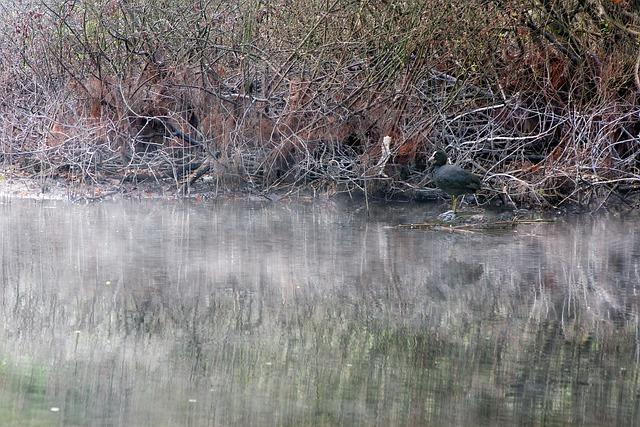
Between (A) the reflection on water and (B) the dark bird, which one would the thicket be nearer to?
(B) the dark bird

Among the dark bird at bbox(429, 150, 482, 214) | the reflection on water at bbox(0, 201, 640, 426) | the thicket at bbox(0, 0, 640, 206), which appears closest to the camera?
the reflection on water at bbox(0, 201, 640, 426)

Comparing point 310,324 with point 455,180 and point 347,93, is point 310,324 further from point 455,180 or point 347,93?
point 347,93

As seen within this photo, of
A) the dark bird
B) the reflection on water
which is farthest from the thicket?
the reflection on water

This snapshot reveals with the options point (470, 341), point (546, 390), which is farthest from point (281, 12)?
point (546, 390)

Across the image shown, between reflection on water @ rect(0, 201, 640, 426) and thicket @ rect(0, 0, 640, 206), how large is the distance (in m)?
2.21

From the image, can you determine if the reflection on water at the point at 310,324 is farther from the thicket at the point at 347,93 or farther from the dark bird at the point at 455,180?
the thicket at the point at 347,93

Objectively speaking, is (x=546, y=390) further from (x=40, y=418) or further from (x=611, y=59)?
(x=611, y=59)

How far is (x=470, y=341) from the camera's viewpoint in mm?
6207

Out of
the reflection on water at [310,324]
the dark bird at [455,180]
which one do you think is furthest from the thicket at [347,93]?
the reflection on water at [310,324]

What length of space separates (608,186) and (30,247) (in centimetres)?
707

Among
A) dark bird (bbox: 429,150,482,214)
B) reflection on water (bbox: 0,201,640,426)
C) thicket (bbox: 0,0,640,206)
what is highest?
thicket (bbox: 0,0,640,206)

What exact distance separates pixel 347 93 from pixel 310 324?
6.71 m

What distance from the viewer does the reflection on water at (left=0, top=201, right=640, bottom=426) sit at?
493 cm

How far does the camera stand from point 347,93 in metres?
13.0
